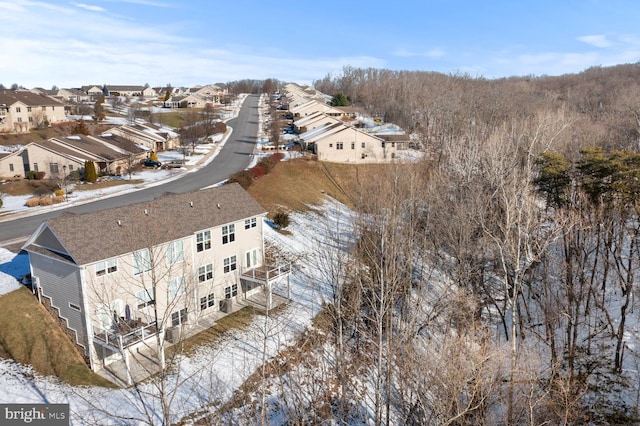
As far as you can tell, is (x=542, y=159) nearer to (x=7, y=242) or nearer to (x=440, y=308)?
(x=440, y=308)

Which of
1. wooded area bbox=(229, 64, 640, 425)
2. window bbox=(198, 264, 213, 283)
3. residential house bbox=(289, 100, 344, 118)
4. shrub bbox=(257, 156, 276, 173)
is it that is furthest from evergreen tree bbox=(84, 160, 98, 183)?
residential house bbox=(289, 100, 344, 118)

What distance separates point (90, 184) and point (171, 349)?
101 ft

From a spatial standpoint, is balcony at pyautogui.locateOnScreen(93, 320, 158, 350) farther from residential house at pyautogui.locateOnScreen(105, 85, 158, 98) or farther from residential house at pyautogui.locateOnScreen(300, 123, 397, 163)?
residential house at pyautogui.locateOnScreen(105, 85, 158, 98)

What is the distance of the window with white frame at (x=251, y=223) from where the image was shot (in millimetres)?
30322

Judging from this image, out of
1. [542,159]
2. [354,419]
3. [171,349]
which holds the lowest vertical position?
[354,419]

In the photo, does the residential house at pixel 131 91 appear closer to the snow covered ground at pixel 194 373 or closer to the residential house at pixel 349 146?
the residential house at pixel 349 146

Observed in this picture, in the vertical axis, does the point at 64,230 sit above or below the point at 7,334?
above

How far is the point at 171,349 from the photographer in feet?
79.4

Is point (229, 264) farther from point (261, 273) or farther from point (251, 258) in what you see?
point (261, 273)

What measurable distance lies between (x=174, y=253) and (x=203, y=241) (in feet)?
7.57

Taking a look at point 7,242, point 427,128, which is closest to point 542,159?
point 7,242

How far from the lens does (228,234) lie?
95.1 ft

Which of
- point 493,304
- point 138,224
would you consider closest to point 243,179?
point 138,224

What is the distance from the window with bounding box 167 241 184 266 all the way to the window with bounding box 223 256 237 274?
3.83m
